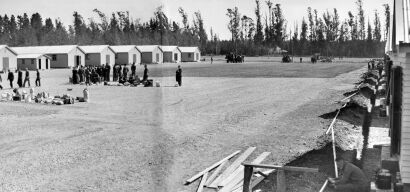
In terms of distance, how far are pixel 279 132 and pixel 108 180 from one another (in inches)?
283

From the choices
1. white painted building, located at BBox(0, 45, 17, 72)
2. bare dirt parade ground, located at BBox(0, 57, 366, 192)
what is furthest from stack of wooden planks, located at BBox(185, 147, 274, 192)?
white painted building, located at BBox(0, 45, 17, 72)

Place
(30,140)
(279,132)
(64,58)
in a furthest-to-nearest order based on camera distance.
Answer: (64,58)
(279,132)
(30,140)

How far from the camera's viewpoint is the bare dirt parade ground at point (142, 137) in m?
10.8

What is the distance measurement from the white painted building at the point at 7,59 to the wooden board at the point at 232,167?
4536 centimetres

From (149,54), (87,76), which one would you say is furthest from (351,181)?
(149,54)

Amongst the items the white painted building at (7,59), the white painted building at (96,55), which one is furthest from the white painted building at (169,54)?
the white painted building at (7,59)

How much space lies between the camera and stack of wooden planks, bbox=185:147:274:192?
9977 millimetres

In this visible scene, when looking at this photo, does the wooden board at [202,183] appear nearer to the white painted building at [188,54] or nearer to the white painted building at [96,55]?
the white painted building at [96,55]

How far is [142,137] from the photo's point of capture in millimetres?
15125

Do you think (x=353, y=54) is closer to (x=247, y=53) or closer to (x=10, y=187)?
(x=247, y=53)

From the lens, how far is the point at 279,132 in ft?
52.3

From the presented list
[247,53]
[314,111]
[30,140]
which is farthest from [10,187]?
[247,53]

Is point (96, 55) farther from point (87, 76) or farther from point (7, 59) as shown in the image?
point (87, 76)

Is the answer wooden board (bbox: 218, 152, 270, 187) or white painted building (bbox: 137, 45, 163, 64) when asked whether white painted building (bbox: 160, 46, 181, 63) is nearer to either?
white painted building (bbox: 137, 45, 163, 64)
